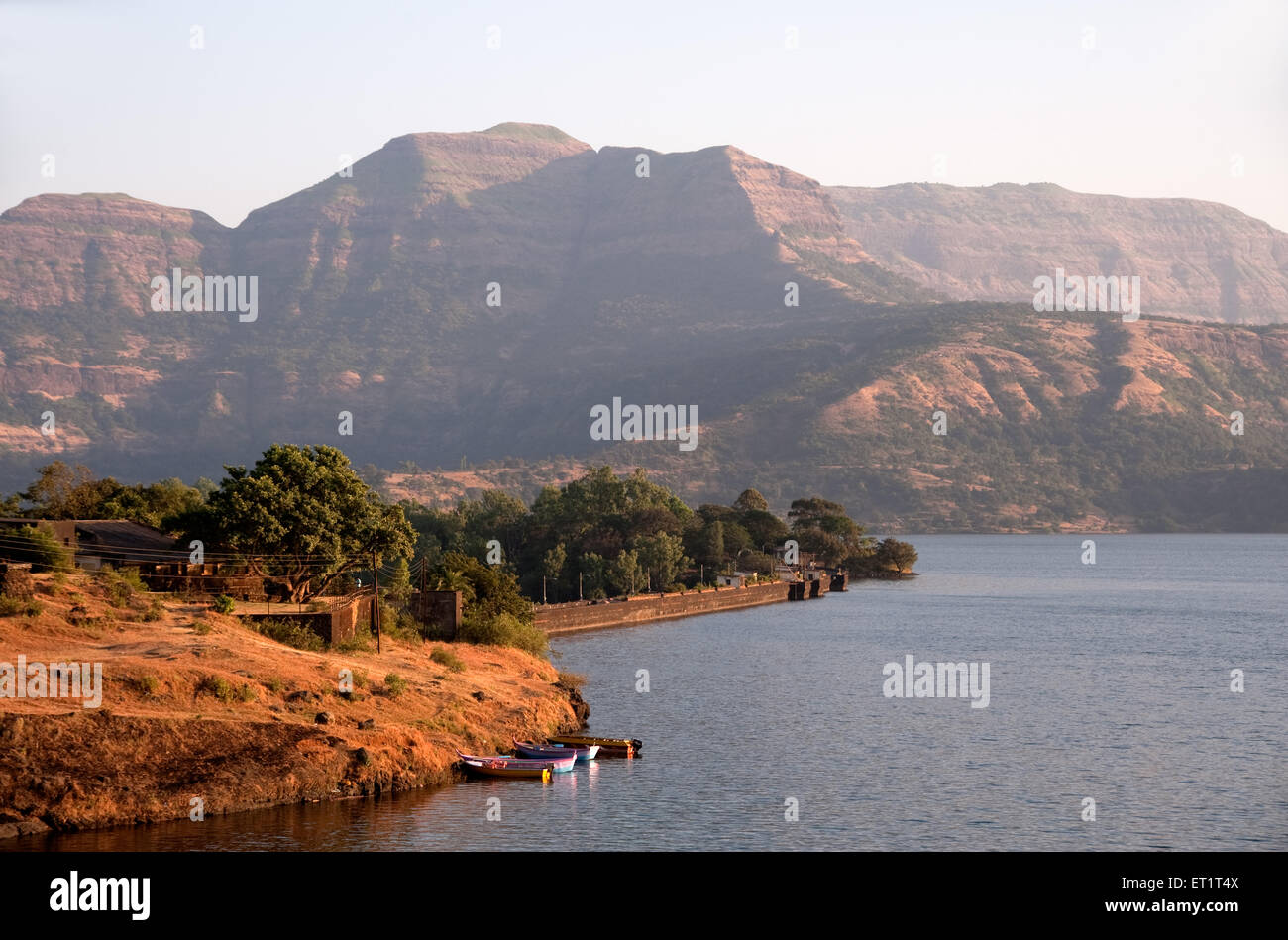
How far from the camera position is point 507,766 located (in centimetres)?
5066

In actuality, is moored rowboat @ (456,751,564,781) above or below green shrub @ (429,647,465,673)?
below

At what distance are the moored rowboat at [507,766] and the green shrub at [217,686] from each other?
8.89m

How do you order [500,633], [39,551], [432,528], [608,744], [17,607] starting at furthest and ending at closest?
1. [432,528]
2. [500,633]
3. [39,551]
4. [608,744]
5. [17,607]

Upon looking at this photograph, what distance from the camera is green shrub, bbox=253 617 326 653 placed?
184 feet

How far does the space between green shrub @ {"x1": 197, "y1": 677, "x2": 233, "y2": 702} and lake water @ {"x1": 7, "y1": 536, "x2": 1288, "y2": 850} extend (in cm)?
549

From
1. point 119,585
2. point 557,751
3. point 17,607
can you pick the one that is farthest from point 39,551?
point 557,751

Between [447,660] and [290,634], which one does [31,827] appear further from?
[447,660]

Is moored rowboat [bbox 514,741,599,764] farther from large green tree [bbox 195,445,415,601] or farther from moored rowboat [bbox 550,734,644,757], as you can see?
large green tree [bbox 195,445,415,601]

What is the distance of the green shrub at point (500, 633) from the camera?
237 feet

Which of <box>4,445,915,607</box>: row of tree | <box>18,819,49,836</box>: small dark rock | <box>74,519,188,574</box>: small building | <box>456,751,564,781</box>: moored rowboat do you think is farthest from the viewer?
<box>74,519,188,574</box>: small building

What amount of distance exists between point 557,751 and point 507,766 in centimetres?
293

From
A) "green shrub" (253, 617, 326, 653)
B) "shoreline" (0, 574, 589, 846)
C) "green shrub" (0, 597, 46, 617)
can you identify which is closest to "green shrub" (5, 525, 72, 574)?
"shoreline" (0, 574, 589, 846)

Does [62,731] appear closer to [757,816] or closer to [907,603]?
[757,816]

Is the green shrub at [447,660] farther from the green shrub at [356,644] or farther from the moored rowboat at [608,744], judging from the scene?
the moored rowboat at [608,744]
